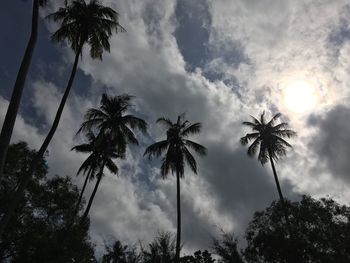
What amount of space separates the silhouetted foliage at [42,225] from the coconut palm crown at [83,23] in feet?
28.8

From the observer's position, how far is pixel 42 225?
69.6 ft

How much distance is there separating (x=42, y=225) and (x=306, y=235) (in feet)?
78.7

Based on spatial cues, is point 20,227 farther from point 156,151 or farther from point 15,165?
point 156,151

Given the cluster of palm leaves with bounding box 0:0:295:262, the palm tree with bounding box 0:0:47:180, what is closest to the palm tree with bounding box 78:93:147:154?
the cluster of palm leaves with bounding box 0:0:295:262

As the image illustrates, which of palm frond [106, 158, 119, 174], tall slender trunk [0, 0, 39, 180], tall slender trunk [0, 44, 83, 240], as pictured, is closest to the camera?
tall slender trunk [0, 0, 39, 180]

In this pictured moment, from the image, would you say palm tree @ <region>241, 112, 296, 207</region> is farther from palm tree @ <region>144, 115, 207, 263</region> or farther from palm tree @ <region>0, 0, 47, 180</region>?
palm tree @ <region>0, 0, 47, 180</region>

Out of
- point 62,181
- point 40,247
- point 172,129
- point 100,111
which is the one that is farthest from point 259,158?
point 40,247

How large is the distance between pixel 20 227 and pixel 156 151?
13.3 metres

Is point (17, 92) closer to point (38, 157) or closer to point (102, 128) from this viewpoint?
point (38, 157)

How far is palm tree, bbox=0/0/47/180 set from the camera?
10394mm

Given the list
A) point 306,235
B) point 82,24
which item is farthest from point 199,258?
point 82,24

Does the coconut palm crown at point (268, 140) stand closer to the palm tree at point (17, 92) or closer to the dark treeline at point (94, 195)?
the dark treeline at point (94, 195)

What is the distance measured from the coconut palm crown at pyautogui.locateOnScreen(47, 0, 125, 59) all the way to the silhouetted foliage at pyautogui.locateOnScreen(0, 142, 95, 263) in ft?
28.8

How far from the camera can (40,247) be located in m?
19.6
